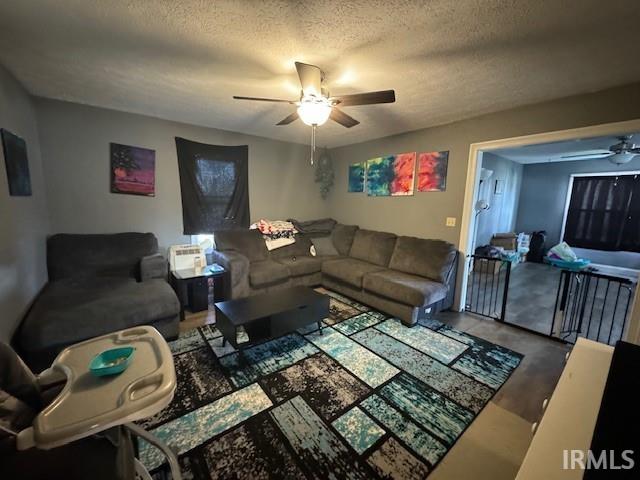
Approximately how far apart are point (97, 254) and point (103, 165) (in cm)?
106

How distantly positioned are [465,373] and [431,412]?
606 mm

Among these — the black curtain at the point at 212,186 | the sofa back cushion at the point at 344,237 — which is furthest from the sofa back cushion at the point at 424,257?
the black curtain at the point at 212,186

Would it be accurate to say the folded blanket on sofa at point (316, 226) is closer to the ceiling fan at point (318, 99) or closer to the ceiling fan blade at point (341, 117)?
the ceiling fan blade at point (341, 117)

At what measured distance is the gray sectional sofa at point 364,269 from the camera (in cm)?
298

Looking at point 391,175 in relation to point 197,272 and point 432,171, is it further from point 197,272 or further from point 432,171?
point 197,272

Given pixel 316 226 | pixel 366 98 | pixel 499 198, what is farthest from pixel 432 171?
pixel 499 198

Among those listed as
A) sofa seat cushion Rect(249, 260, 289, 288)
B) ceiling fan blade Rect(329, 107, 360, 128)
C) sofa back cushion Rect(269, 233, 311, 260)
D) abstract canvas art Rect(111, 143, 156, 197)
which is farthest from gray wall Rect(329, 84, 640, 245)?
abstract canvas art Rect(111, 143, 156, 197)

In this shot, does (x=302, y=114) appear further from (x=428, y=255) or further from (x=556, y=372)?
(x=556, y=372)

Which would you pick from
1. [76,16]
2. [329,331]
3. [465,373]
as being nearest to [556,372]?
[465,373]

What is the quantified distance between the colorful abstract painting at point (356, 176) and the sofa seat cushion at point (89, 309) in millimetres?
3285

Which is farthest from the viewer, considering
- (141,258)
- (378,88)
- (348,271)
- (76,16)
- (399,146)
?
(399,146)

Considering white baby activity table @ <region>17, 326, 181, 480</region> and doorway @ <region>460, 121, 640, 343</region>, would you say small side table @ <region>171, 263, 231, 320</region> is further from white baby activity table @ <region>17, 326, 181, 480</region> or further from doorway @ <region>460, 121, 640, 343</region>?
doorway @ <region>460, 121, 640, 343</region>

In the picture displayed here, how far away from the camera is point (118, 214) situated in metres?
3.17

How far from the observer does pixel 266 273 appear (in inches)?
132
